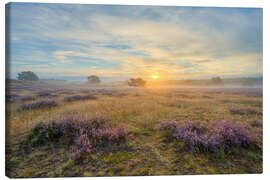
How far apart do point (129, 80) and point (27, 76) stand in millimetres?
3686

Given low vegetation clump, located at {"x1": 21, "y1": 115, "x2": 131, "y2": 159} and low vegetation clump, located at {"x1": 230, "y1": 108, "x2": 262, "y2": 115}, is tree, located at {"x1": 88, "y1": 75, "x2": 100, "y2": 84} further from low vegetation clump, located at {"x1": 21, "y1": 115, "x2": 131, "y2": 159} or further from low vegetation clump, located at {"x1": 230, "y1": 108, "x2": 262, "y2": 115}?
low vegetation clump, located at {"x1": 230, "y1": 108, "x2": 262, "y2": 115}

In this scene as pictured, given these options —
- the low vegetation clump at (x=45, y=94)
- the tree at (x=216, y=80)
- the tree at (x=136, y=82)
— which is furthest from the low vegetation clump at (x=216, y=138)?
the low vegetation clump at (x=45, y=94)

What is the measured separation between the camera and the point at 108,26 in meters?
4.11

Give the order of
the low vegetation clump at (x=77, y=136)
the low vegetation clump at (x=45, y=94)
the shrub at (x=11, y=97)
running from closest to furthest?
the low vegetation clump at (x=77, y=136), the shrub at (x=11, y=97), the low vegetation clump at (x=45, y=94)

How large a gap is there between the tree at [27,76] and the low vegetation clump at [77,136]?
1930mm

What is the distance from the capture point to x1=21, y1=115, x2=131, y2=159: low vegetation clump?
2766 millimetres

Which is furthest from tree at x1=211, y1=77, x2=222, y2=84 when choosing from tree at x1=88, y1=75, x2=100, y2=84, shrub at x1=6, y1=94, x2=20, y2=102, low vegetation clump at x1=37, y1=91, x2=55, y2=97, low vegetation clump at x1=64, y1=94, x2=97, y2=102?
shrub at x1=6, y1=94, x2=20, y2=102

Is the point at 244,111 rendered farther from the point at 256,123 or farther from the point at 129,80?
the point at 129,80

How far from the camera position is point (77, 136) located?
9.85 ft

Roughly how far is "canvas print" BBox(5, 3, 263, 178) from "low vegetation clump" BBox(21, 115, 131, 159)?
25 mm

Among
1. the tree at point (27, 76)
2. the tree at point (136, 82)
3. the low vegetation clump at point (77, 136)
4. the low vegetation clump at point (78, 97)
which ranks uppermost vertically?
the tree at point (27, 76)

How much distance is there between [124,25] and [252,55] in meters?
4.61

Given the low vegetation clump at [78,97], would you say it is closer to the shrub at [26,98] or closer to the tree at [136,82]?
the shrub at [26,98]

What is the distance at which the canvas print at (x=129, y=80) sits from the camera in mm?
2533
